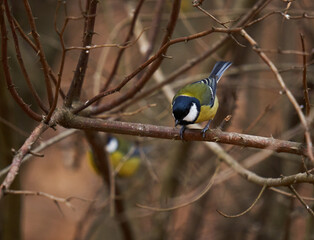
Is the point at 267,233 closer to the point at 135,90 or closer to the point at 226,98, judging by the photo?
the point at 226,98

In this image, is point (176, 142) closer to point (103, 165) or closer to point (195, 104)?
point (103, 165)

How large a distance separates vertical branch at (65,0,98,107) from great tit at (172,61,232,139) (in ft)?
1.72

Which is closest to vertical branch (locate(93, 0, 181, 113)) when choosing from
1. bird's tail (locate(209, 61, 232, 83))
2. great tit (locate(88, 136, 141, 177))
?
bird's tail (locate(209, 61, 232, 83))

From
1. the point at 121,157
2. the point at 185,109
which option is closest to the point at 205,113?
the point at 185,109

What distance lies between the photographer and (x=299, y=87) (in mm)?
3270

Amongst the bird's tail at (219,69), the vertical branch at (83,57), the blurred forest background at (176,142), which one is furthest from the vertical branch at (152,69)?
the bird's tail at (219,69)

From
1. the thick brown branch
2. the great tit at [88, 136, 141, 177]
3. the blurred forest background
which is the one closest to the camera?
the thick brown branch

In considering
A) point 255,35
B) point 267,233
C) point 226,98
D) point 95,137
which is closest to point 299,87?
point 226,98

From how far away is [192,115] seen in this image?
2.34 metres

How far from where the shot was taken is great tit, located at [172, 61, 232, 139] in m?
2.26

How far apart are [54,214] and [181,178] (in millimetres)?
4200

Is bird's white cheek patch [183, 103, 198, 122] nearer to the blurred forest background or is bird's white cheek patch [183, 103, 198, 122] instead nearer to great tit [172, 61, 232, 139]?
great tit [172, 61, 232, 139]

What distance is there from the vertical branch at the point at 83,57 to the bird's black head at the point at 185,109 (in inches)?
21.7

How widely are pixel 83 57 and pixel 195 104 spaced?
767 millimetres
